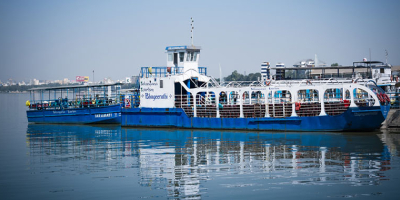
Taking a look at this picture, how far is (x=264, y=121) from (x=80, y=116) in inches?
782

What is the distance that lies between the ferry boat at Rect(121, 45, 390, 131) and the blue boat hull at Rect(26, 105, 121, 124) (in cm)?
213

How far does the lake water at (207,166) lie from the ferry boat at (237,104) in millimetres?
1184

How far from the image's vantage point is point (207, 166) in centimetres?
2045

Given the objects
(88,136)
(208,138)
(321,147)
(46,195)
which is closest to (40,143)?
(88,136)

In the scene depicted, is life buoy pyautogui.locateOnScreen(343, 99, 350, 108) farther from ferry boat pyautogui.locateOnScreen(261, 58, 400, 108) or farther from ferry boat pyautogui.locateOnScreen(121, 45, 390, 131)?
ferry boat pyautogui.locateOnScreen(261, 58, 400, 108)

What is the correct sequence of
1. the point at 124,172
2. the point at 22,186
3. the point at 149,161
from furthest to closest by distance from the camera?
the point at 149,161 < the point at 124,172 < the point at 22,186

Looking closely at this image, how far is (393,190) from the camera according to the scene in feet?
51.8

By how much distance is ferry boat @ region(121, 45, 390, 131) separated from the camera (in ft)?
98.5

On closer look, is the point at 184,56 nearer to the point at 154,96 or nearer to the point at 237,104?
the point at 154,96

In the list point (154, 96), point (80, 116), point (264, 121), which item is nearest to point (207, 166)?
point (264, 121)

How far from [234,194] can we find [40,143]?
1902 centimetres

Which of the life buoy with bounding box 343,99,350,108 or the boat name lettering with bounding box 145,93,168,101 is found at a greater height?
the boat name lettering with bounding box 145,93,168,101

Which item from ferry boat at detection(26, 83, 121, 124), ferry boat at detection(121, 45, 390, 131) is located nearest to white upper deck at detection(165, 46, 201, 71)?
ferry boat at detection(121, 45, 390, 131)

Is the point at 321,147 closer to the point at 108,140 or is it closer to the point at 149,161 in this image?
the point at 149,161
